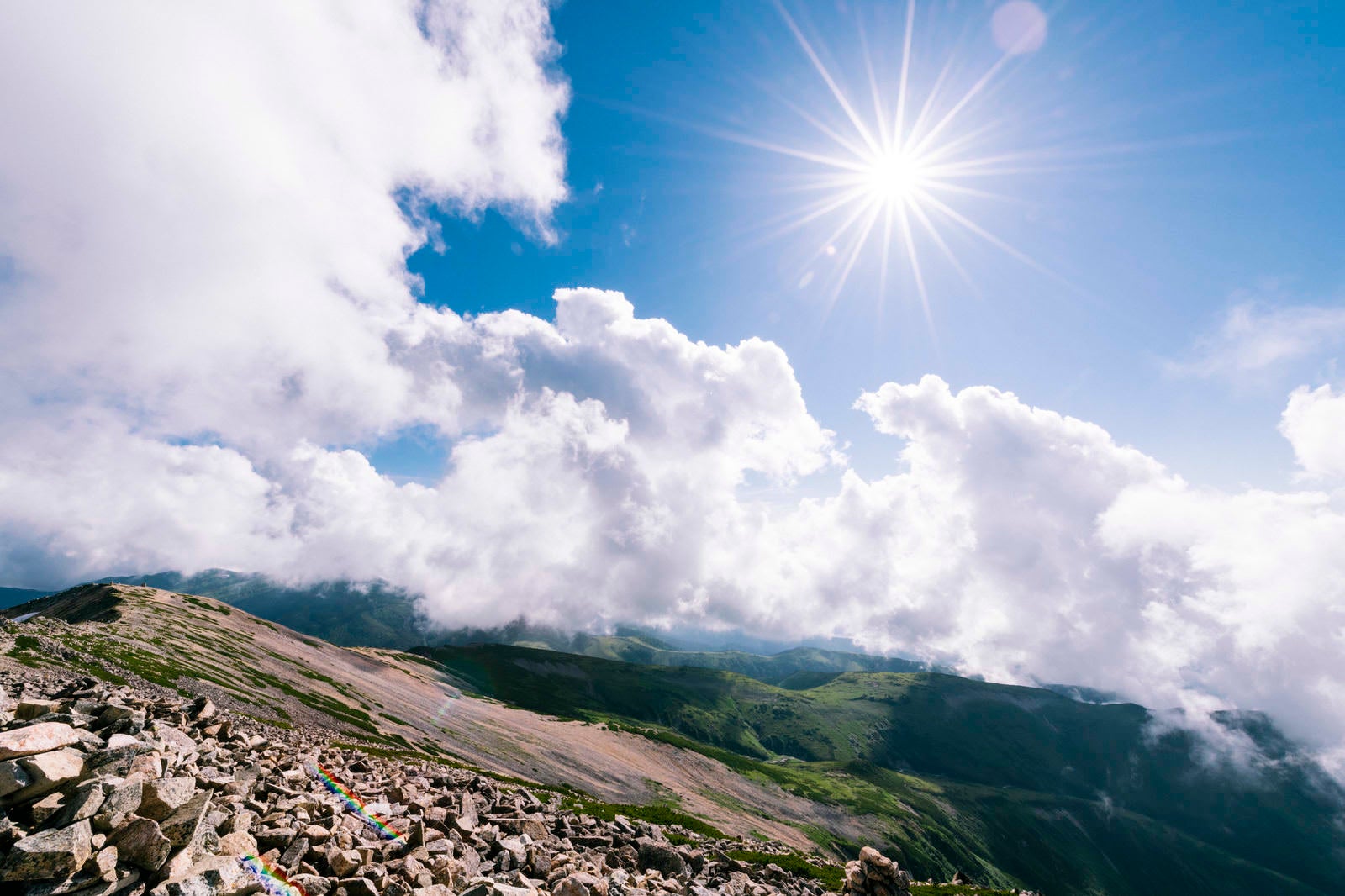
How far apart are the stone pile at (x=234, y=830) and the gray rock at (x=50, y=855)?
0.07ft

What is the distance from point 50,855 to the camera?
360 inches

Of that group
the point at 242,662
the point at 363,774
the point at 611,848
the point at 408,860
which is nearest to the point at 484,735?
the point at 242,662

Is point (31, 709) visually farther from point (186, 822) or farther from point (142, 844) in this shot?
point (142, 844)

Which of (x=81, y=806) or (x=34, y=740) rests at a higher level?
(x=34, y=740)

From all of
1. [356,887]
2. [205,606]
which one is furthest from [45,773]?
[205,606]

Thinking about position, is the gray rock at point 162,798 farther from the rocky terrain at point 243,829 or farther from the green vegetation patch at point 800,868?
the green vegetation patch at point 800,868

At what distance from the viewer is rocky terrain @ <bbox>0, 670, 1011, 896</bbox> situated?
9.64m

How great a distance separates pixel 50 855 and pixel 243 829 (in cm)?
350

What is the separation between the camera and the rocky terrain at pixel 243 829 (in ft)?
31.6

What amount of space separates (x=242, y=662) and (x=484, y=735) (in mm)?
49925

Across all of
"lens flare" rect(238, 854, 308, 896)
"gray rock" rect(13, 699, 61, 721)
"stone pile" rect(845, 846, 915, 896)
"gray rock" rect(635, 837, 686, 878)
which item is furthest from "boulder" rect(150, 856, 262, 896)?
"stone pile" rect(845, 846, 915, 896)

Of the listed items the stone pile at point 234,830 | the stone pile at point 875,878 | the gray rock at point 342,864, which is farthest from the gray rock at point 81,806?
the stone pile at point 875,878

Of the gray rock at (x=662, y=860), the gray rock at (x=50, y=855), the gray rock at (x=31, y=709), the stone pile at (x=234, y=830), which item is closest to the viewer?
the gray rock at (x=50, y=855)

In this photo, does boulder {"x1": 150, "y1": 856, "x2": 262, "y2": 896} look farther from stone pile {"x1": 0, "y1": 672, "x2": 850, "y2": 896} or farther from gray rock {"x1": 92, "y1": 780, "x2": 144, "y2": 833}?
gray rock {"x1": 92, "y1": 780, "x2": 144, "y2": 833}
